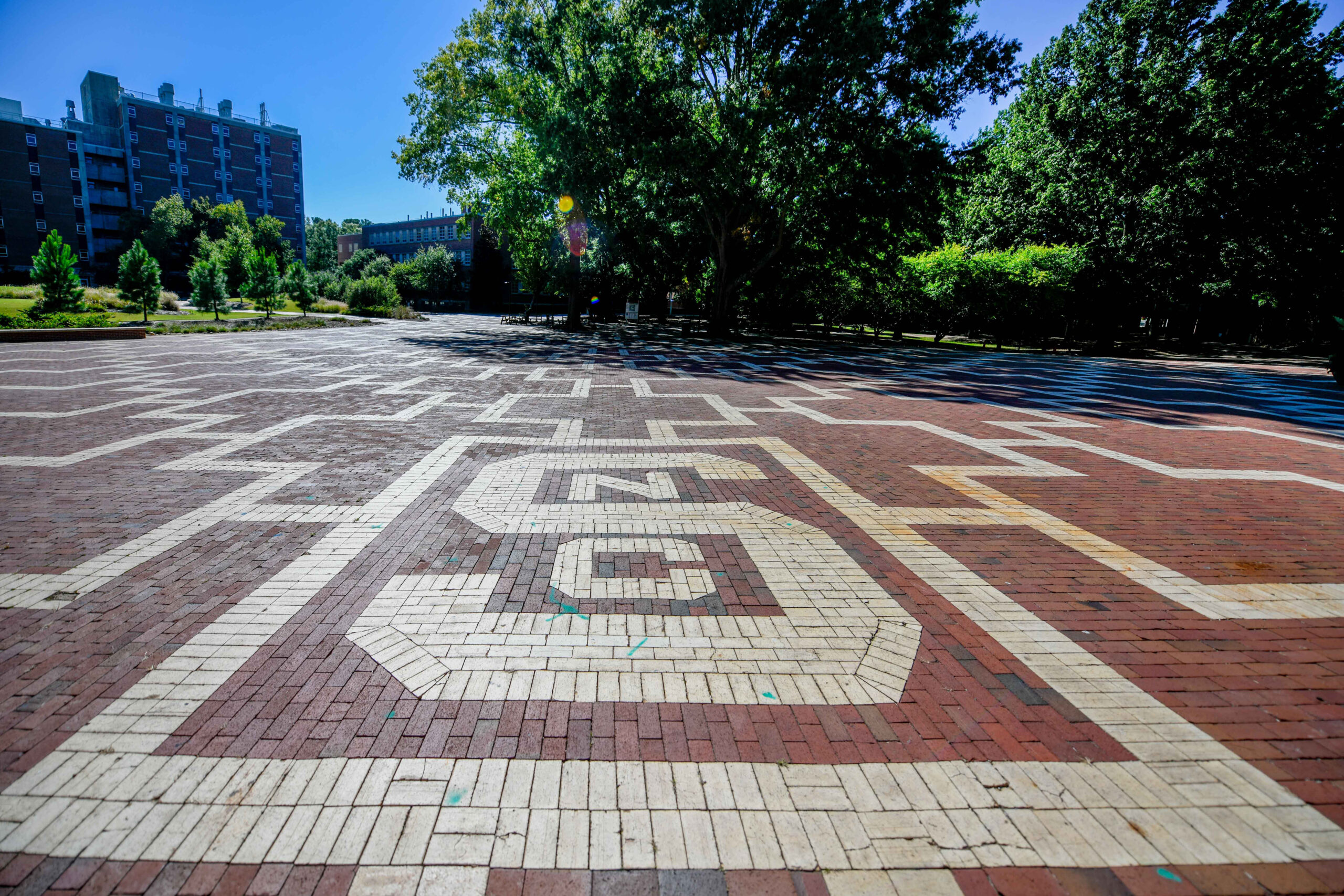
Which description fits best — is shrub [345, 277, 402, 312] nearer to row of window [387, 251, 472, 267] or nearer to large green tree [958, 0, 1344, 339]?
row of window [387, 251, 472, 267]

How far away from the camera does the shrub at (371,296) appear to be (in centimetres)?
4894

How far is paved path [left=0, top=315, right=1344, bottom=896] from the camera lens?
249 centimetres

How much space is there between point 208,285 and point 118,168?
2696 inches

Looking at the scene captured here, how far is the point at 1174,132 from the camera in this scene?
30.8 m

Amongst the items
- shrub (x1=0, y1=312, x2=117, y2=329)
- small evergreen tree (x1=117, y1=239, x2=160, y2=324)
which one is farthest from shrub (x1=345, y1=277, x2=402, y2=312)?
shrub (x1=0, y1=312, x2=117, y2=329)

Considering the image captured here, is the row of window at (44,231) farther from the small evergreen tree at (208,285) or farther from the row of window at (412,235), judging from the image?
the small evergreen tree at (208,285)

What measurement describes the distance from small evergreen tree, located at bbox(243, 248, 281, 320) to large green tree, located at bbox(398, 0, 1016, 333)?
12692mm

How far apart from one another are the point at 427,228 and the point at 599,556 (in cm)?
10171

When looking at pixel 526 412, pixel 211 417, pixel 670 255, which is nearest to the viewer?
pixel 211 417

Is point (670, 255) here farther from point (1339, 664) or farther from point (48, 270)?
point (1339, 664)

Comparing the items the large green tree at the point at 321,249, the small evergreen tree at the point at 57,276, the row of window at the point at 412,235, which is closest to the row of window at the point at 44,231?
the large green tree at the point at 321,249

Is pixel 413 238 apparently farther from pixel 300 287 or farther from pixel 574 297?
pixel 574 297

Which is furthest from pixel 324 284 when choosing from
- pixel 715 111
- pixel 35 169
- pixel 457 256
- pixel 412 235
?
pixel 715 111

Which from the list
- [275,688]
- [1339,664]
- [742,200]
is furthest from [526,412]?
[742,200]
